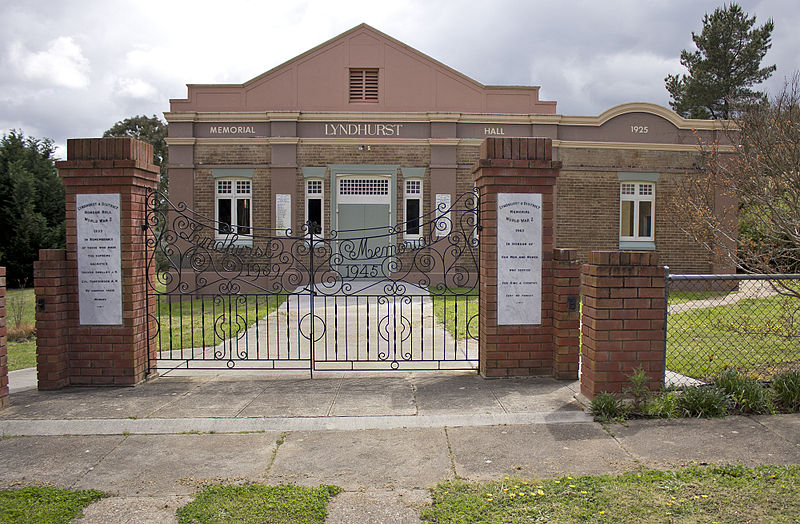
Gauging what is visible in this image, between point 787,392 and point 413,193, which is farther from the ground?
point 413,193

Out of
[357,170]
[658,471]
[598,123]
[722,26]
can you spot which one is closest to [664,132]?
[598,123]

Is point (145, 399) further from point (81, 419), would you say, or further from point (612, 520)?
point (612, 520)

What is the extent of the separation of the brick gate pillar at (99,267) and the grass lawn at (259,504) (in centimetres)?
308

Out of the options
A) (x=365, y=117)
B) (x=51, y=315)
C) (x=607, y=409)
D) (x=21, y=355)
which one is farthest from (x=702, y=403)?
(x=365, y=117)

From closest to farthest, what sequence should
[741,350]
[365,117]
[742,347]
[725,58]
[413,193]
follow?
1. [741,350]
2. [742,347]
3. [365,117]
4. [413,193]
5. [725,58]

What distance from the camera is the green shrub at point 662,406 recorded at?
4758 mm

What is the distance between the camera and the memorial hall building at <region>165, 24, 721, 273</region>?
693 inches

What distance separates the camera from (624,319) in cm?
507

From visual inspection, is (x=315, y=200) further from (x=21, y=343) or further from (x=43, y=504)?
(x=43, y=504)

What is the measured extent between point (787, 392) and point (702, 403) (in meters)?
0.87

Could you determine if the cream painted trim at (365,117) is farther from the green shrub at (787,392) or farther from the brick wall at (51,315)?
the green shrub at (787,392)

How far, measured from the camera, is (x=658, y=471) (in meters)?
3.69

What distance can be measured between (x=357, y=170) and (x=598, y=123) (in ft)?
26.9

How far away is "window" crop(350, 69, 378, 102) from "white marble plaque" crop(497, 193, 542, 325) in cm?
1340
